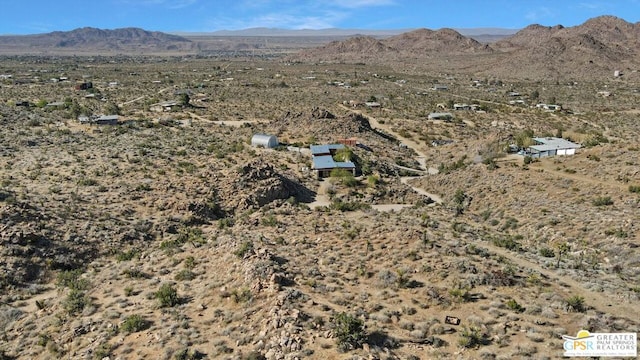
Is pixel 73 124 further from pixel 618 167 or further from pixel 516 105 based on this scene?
pixel 516 105

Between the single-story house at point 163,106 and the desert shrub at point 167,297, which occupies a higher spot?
the single-story house at point 163,106

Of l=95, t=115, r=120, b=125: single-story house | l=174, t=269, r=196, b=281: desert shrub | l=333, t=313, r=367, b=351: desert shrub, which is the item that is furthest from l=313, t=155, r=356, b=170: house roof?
l=95, t=115, r=120, b=125: single-story house

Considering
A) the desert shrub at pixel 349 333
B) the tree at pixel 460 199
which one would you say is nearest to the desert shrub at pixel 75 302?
the desert shrub at pixel 349 333

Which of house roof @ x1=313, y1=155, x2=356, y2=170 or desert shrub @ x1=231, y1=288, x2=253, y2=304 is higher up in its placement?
house roof @ x1=313, y1=155, x2=356, y2=170

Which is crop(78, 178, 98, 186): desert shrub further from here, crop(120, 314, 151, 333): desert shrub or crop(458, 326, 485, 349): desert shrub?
crop(458, 326, 485, 349): desert shrub

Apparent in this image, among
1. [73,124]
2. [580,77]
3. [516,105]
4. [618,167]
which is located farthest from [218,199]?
[580,77]

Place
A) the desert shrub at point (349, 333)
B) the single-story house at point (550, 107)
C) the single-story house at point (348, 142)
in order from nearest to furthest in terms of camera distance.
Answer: the desert shrub at point (349, 333) < the single-story house at point (348, 142) < the single-story house at point (550, 107)

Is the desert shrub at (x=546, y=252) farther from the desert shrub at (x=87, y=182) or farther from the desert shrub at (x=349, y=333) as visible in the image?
the desert shrub at (x=87, y=182)
